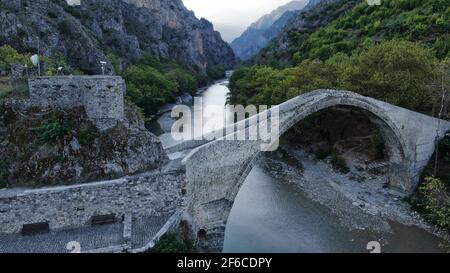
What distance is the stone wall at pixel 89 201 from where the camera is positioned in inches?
372

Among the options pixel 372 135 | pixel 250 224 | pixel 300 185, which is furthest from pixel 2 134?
pixel 372 135

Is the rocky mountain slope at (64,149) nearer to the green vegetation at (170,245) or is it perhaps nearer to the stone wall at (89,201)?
the stone wall at (89,201)

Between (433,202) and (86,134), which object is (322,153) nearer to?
(433,202)

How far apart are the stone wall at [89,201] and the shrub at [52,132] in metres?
1.77

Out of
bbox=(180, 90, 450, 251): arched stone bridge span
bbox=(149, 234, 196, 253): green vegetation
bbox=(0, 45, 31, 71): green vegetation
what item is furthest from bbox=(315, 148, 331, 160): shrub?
bbox=(0, 45, 31, 71): green vegetation

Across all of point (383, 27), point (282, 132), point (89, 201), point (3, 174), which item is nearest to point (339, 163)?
point (282, 132)

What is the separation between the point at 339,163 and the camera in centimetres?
2155

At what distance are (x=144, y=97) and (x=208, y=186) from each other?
2500 cm

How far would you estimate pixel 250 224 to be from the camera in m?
15.4

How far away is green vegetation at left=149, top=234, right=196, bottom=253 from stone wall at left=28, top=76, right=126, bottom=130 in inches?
166

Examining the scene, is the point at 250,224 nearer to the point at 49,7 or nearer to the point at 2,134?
the point at 2,134

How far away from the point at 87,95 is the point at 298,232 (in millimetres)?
9293

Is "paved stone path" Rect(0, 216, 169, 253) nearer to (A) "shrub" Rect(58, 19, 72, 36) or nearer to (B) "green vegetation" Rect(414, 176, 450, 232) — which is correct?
(B) "green vegetation" Rect(414, 176, 450, 232)

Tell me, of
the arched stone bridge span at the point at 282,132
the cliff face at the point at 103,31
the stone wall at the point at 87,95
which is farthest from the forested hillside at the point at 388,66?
the cliff face at the point at 103,31
